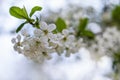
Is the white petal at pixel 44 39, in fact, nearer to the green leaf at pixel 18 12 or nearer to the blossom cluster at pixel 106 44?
the green leaf at pixel 18 12

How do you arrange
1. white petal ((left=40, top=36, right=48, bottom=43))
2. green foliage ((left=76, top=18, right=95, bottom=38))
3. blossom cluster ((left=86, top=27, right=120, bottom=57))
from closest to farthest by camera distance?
white petal ((left=40, top=36, right=48, bottom=43))
green foliage ((left=76, top=18, right=95, bottom=38))
blossom cluster ((left=86, top=27, right=120, bottom=57))

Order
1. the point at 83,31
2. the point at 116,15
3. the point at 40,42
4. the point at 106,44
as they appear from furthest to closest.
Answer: the point at 116,15 → the point at 106,44 → the point at 83,31 → the point at 40,42

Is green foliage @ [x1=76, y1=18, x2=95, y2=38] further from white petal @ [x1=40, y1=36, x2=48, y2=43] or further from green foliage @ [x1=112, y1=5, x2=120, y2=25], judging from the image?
white petal @ [x1=40, y1=36, x2=48, y2=43]

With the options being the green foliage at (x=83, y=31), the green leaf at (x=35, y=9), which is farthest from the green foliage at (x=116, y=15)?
the green leaf at (x=35, y=9)

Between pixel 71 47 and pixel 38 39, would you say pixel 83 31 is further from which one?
pixel 38 39

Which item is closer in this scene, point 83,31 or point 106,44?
point 83,31

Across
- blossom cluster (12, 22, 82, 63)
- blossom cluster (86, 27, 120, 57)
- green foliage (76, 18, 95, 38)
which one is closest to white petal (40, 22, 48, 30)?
blossom cluster (12, 22, 82, 63)

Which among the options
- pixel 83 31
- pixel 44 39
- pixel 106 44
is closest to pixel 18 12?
pixel 44 39

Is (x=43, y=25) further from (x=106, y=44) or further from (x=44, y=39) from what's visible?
(x=106, y=44)

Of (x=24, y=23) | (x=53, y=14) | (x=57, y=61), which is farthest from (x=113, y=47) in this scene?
(x=24, y=23)

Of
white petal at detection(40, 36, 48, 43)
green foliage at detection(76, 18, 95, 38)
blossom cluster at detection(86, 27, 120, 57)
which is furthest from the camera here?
blossom cluster at detection(86, 27, 120, 57)

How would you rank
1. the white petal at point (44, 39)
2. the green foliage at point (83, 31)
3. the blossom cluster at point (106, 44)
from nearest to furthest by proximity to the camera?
the white petal at point (44, 39) → the green foliage at point (83, 31) → the blossom cluster at point (106, 44)

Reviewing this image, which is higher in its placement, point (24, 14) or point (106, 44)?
point (106, 44)
